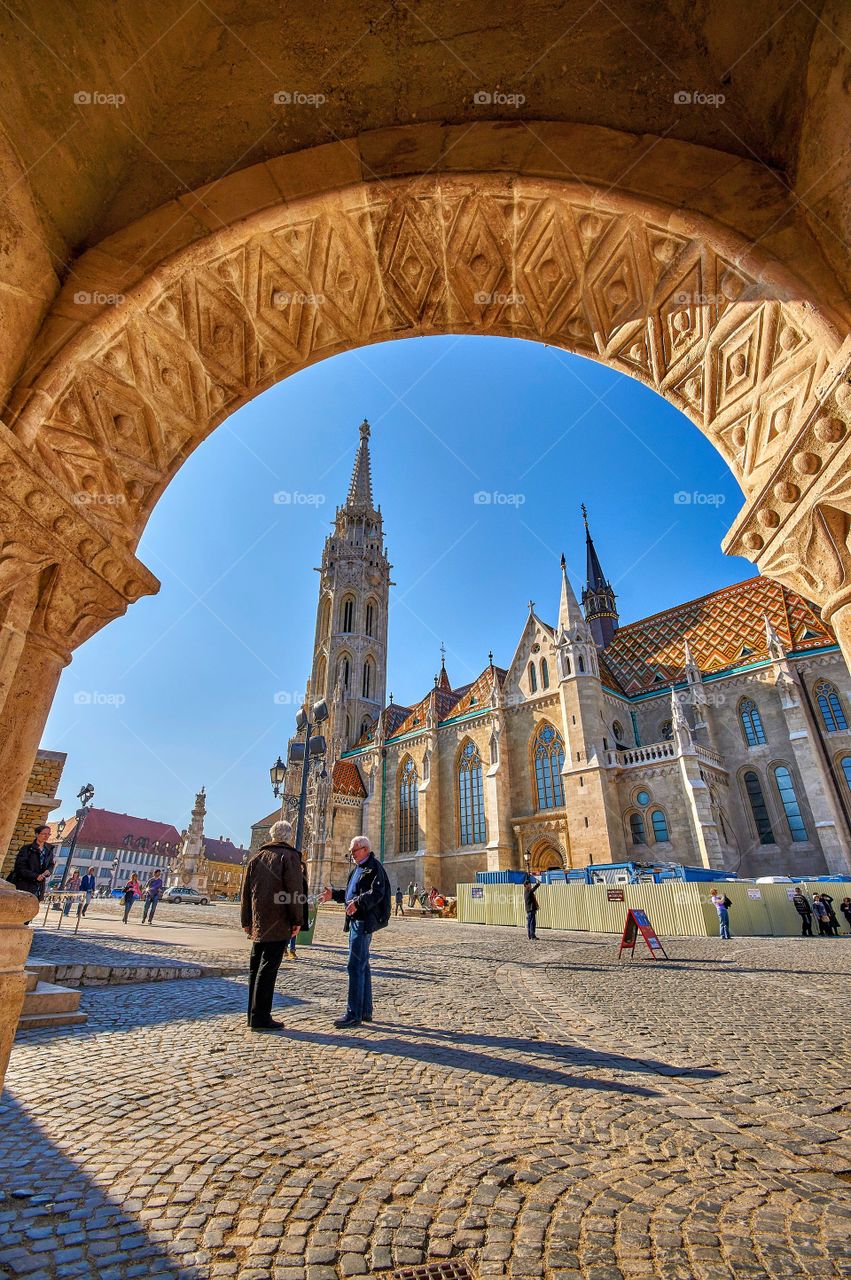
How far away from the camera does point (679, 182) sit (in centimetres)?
260

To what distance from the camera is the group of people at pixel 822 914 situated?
16.6 metres

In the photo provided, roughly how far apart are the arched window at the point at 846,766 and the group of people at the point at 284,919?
2465 cm

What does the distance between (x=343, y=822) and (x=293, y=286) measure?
36.6 metres

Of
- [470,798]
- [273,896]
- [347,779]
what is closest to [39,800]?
[273,896]

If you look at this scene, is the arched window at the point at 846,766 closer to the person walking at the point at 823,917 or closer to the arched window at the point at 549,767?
the person walking at the point at 823,917

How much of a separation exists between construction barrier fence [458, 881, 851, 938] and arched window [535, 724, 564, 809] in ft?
29.7

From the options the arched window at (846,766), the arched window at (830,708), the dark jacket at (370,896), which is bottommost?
the dark jacket at (370,896)

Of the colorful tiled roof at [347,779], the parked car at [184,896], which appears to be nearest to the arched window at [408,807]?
the colorful tiled roof at [347,779]

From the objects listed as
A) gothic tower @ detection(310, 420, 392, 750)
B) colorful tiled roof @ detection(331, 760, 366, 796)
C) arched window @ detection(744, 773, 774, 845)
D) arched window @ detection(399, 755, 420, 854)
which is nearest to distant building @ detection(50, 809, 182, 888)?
gothic tower @ detection(310, 420, 392, 750)

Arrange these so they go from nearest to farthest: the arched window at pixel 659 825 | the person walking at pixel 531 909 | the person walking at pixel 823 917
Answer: the person walking at pixel 531 909
the person walking at pixel 823 917
the arched window at pixel 659 825

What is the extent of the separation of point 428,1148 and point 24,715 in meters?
2.46

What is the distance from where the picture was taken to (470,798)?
32.4 meters

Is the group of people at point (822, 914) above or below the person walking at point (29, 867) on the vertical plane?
below

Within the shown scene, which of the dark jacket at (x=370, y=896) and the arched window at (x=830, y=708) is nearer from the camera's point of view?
the dark jacket at (x=370, y=896)
